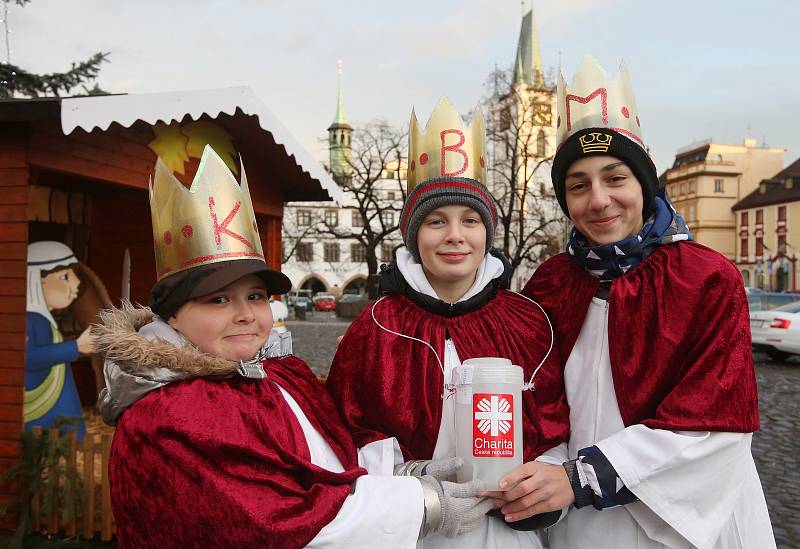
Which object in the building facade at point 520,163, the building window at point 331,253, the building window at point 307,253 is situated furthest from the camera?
the building window at point 331,253

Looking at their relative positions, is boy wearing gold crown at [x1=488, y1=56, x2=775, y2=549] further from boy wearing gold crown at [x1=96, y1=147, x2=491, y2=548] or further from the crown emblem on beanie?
boy wearing gold crown at [x1=96, y1=147, x2=491, y2=548]

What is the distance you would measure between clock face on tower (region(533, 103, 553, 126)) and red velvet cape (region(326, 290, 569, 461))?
2265 cm

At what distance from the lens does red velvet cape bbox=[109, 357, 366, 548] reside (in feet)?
5.59

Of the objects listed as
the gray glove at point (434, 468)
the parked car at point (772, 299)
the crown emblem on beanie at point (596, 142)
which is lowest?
the parked car at point (772, 299)

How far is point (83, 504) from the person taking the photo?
4.96m

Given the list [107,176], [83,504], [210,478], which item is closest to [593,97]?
[210,478]

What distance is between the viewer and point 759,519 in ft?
7.04

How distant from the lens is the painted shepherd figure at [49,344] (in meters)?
5.65

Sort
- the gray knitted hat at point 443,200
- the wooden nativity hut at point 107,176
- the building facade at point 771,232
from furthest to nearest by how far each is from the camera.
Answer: the building facade at point 771,232, the wooden nativity hut at point 107,176, the gray knitted hat at point 443,200

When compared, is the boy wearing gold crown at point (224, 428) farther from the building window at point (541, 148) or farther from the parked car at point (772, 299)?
the building window at point (541, 148)

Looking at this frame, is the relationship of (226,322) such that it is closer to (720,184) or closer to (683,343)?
(683,343)

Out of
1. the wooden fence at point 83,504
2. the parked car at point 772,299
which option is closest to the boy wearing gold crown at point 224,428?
the wooden fence at point 83,504

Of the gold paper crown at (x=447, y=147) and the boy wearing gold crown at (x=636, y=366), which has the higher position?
the gold paper crown at (x=447, y=147)

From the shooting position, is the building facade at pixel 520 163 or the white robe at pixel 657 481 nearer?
the white robe at pixel 657 481
